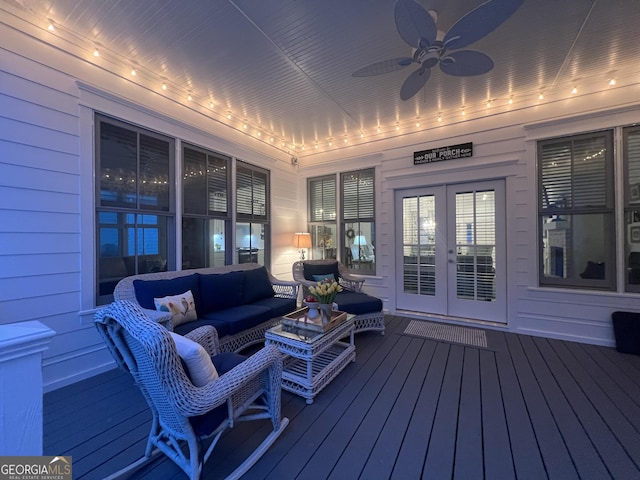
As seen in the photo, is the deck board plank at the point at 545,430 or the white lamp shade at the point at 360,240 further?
the white lamp shade at the point at 360,240

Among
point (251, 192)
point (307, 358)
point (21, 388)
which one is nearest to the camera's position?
point (21, 388)

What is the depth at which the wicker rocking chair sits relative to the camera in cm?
120

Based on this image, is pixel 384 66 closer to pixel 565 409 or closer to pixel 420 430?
pixel 420 430

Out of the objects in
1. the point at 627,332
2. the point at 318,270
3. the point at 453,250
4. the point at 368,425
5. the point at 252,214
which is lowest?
the point at 368,425

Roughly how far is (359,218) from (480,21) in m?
3.21

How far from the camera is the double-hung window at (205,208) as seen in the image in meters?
3.39

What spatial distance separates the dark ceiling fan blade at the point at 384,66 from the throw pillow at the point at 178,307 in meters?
2.63

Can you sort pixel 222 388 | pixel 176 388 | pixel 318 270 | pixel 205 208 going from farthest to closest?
pixel 318 270 < pixel 205 208 < pixel 222 388 < pixel 176 388

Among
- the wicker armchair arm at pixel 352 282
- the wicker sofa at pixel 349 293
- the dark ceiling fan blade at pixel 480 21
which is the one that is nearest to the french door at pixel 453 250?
the wicker armchair arm at pixel 352 282

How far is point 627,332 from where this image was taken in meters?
2.86

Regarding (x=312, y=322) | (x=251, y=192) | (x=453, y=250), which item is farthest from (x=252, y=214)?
(x=453, y=250)

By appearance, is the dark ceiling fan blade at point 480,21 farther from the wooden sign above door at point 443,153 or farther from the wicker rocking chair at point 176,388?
the wicker rocking chair at point 176,388

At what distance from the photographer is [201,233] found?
11.8 feet

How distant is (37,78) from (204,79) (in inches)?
56.8
